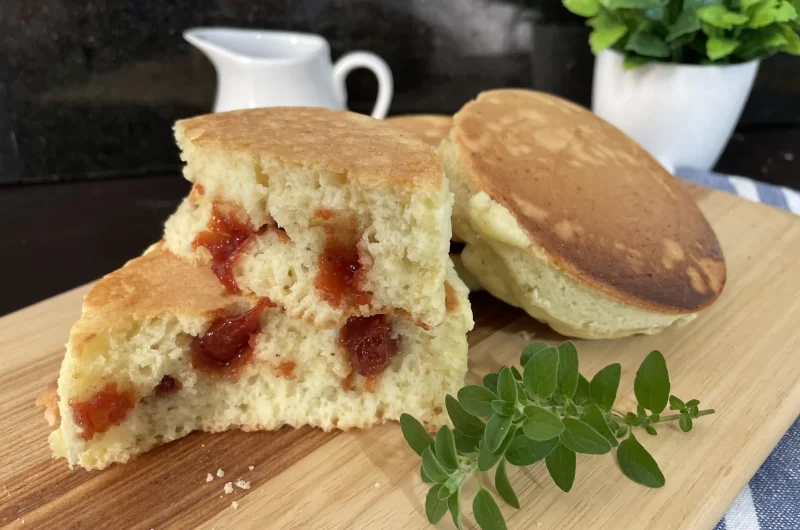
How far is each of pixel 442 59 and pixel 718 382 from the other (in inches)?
86.4

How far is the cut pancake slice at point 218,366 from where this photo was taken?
1.31 meters

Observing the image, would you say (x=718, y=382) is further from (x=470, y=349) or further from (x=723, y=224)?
(x=723, y=224)

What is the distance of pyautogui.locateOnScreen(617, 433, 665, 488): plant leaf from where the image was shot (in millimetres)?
1241

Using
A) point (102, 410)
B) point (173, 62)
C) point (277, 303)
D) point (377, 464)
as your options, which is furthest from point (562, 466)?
point (173, 62)

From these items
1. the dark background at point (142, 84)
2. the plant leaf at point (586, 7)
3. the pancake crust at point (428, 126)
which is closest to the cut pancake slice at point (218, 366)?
the pancake crust at point (428, 126)

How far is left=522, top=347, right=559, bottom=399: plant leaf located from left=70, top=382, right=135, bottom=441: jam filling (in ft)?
2.95

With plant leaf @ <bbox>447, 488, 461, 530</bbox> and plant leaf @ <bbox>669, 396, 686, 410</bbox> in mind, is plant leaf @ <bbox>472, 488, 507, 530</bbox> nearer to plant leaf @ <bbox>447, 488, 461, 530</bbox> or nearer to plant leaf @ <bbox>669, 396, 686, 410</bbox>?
plant leaf @ <bbox>447, 488, 461, 530</bbox>

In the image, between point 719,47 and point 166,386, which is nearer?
point 166,386

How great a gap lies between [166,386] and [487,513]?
2.63ft

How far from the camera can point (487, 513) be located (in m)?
1.11

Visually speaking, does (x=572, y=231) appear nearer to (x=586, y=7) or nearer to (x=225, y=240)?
(x=225, y=240)

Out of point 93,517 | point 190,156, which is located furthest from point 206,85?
point 93,517

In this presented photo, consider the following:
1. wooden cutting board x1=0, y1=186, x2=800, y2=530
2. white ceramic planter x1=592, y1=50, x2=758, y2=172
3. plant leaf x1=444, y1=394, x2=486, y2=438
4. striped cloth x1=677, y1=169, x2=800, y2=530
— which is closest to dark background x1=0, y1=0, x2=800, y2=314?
white ceramic planter x1=592, y1=50, x2=758, y2=172

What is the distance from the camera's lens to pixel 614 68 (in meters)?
2.70
